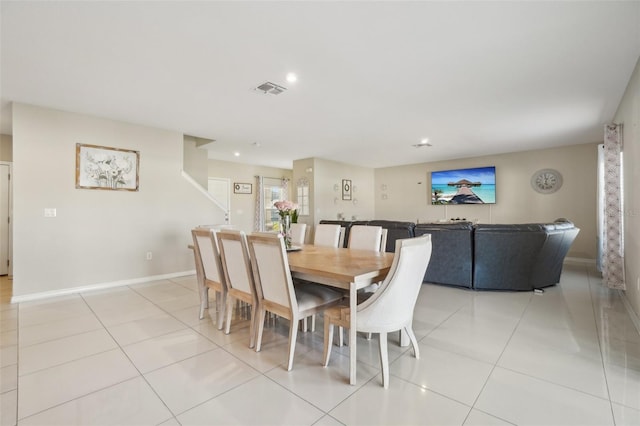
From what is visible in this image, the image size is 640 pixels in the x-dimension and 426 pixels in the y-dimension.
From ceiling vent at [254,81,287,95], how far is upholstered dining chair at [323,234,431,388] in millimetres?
2267

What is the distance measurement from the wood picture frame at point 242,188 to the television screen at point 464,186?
509cm

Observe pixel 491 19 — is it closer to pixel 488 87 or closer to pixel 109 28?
pixel 488 87

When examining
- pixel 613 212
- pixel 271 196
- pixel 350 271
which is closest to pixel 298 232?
pixel 350 271

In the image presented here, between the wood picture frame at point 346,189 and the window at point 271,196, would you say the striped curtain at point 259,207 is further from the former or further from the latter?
the wood picture frame at point 346,189

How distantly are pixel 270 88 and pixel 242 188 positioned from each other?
5.17 m

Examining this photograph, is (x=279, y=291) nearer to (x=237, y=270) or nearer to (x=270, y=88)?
(x=237, y=270)

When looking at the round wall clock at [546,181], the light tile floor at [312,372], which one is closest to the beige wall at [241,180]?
the light tile floor at [312,372]

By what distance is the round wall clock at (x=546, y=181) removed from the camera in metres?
6.16

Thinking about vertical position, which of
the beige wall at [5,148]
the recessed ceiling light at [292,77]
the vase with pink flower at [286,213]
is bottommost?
the vase with pink flower at [286,213]

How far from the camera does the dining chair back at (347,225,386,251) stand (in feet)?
10.1

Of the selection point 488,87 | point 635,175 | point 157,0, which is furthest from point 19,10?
point 635,175

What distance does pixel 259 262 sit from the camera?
2133 mm

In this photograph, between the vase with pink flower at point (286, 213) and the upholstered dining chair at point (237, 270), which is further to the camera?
the vase with pink flower at point (286, 213)

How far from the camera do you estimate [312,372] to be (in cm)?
194
